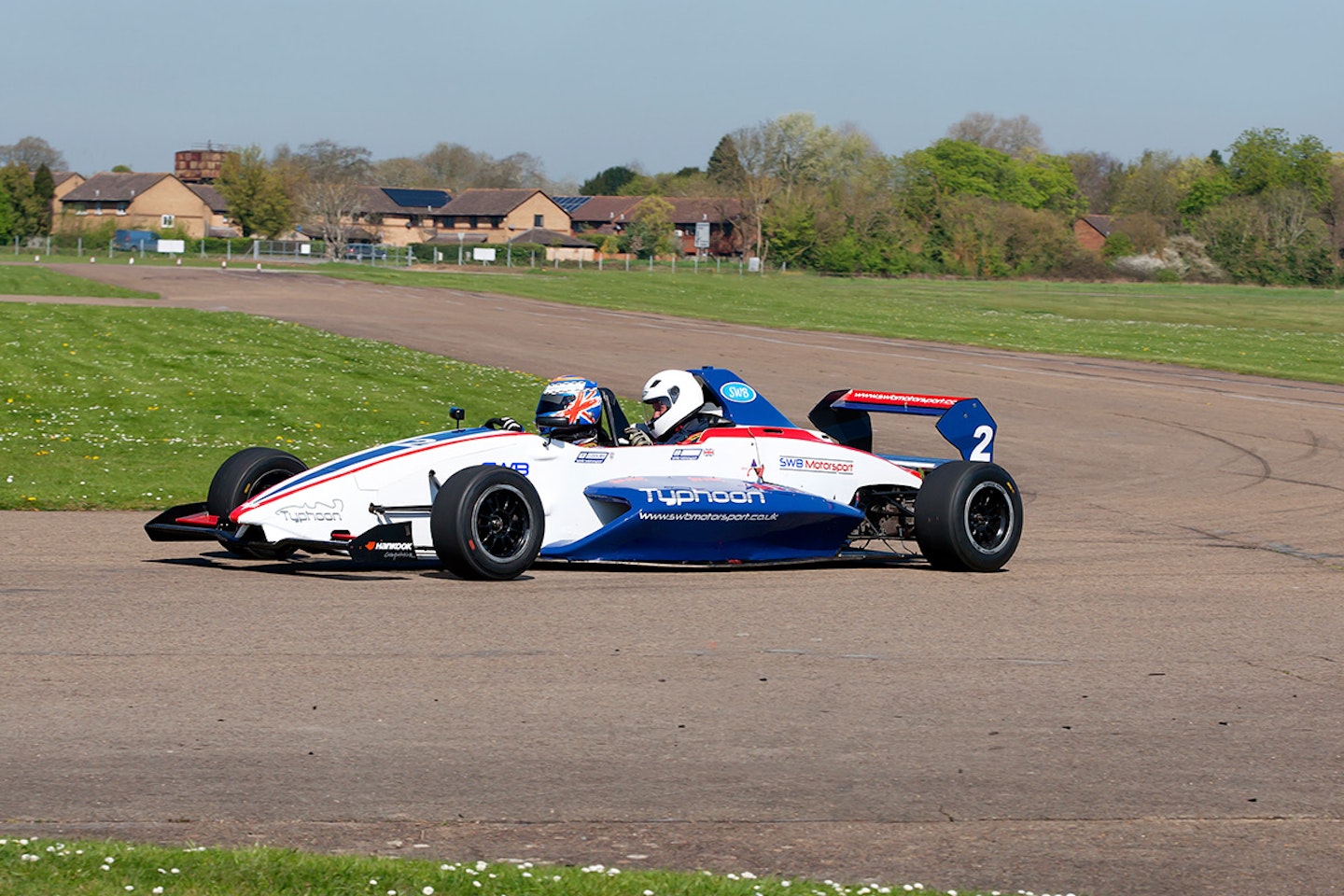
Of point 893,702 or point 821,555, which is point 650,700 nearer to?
point 893,702

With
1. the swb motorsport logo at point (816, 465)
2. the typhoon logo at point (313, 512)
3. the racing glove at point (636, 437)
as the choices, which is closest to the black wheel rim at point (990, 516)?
the swb motorsport logo at point (816, 465)

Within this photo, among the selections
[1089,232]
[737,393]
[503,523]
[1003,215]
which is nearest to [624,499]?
[503,523]

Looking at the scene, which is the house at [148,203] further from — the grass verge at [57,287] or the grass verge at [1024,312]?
the grass verge at [57,287]

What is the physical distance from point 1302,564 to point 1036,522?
2899 mm

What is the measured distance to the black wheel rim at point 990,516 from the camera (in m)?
11.7

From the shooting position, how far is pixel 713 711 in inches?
277

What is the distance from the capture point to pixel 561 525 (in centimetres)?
1102

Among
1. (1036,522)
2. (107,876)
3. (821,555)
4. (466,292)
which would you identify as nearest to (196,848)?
(107,876)

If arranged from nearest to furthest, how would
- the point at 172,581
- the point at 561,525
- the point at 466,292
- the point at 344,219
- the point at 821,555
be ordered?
the point at 172,581
the point at 561,525
the point at 821,555
the point at 466,292
the point at 344,219

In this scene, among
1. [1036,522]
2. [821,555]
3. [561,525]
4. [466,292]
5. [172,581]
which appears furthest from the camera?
[466,292]

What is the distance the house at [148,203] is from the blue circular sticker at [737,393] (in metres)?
135

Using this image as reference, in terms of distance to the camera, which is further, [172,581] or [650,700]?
[172,581]

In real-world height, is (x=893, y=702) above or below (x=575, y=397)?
below

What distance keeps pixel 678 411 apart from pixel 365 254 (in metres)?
→ 107
